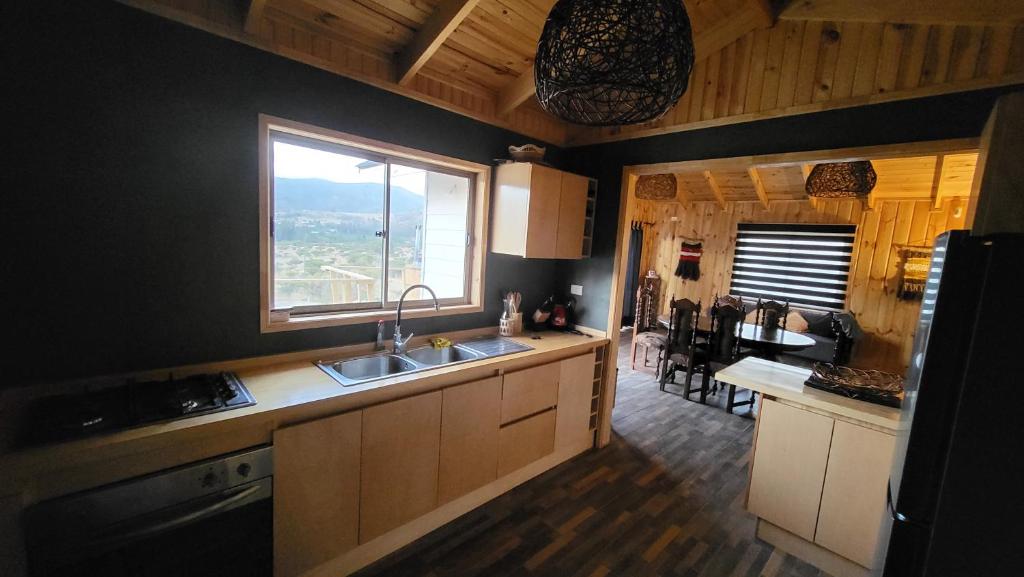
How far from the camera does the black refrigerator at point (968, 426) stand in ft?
2.72

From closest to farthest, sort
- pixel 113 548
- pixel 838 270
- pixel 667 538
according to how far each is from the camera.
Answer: pixel 113 548
pixel 667 538
pixel 838 270

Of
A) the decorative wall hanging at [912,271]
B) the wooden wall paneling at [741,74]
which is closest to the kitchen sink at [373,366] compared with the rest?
the wooden wall paneling at [741,74]

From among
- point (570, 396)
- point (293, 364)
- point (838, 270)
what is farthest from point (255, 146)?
point (838, 270)

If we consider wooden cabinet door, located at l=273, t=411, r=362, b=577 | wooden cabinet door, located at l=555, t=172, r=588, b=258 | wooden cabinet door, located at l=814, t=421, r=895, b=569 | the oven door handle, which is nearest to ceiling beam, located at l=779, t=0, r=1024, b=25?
wooden cabinet door, located at l=555, t=172, r=588, b=258

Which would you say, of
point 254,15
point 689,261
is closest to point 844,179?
point 689,261

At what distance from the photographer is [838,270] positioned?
18.3ft

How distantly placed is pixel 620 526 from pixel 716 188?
5348 millimetres

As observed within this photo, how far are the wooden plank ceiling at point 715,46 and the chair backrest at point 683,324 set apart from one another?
82.7 inches

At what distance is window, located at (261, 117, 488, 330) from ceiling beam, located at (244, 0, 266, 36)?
1.24 ft

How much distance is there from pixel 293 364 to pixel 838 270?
22.3 feet

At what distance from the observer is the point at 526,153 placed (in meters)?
2.82

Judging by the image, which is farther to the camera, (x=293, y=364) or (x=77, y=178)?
(x=293, y=364)

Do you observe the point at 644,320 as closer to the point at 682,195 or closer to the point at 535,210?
the point at 682,195

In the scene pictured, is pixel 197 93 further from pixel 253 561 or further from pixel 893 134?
pixel 893 134
